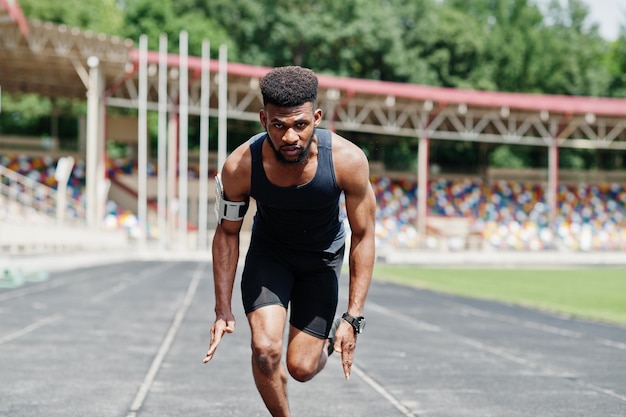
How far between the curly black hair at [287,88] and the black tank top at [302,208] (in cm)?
36

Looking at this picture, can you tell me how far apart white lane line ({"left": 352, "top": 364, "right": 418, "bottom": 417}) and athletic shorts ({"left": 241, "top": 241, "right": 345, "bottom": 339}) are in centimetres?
179

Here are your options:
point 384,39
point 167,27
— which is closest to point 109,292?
point 167,27

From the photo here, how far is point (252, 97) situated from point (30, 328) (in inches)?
1522

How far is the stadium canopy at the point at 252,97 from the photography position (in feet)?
132

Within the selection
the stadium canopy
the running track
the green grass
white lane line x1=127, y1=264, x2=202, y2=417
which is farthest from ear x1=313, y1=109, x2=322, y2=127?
the stadium canopy

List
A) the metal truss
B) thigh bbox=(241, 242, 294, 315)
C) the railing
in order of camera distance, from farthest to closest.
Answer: the metal truss
the railing
thigh bbox=(241, 242, 294, 315)

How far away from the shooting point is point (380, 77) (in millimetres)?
65625

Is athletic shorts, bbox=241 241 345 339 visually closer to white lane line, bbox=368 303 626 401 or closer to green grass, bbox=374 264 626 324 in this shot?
white lane line, bbox=368 303 626 401

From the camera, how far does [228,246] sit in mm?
5055

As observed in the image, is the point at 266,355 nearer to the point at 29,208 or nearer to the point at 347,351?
the point at 347,351

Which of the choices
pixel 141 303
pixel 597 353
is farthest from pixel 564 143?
pixel 597 353

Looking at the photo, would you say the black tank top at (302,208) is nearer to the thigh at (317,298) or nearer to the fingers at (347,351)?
the thigh at (317,298)

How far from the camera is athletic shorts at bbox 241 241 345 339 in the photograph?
5102mm

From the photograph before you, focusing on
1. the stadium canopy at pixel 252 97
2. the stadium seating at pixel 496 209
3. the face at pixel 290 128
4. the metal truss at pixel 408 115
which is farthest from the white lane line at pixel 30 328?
the metal truss at pixel 408 115
